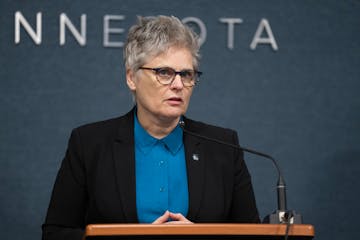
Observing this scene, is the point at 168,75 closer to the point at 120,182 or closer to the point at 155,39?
the point at 155,39

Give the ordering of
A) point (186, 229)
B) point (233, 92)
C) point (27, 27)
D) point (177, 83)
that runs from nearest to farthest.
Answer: point (186, 229) → point (177, 83) → point (27, 27) → point (233, 92)

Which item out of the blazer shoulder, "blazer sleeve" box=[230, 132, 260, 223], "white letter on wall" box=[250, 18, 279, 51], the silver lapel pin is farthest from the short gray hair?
"white letter on wall" box=[250, 18, 279, 51]

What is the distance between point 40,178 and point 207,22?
125 centimetres

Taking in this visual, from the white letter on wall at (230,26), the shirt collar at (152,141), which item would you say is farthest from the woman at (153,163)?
the white letter on wall at (230,26)

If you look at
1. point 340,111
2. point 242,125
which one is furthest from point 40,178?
point 340,111

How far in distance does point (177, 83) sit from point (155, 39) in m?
0.18

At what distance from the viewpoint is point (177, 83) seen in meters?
2.26

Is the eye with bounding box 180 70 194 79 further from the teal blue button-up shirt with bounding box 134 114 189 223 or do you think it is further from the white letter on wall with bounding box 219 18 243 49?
the white letter on wall with bounding box 219 18 243 49

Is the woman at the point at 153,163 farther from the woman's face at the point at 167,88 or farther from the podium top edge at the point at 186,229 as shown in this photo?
the podium top edge at the point at 186,229

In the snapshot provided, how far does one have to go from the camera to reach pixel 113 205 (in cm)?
224

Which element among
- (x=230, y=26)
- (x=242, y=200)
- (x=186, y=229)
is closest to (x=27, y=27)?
(x=230, y=26)

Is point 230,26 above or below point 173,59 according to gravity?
above

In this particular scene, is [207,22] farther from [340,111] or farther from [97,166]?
[97,166]

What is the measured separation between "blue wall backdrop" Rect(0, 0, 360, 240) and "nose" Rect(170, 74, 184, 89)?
138 cm
